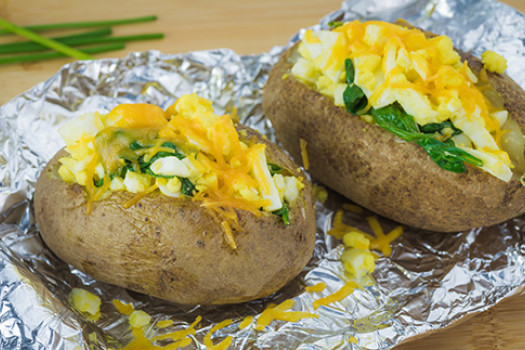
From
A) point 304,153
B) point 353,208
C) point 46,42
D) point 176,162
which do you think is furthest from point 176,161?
point 46,42

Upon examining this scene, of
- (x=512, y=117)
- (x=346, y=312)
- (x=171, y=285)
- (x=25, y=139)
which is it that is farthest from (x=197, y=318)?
(x=512, y=117)

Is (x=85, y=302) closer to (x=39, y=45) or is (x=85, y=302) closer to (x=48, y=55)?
(x=48, y=55)

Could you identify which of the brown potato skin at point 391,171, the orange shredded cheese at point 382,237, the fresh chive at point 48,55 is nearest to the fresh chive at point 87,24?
the fresh chive at point 48,55

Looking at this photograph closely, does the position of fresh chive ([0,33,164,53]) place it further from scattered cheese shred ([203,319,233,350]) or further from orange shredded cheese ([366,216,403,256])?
scattered cheese shred ([203,319,233,350])

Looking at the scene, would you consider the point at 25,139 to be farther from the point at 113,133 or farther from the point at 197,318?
the point at 197,318

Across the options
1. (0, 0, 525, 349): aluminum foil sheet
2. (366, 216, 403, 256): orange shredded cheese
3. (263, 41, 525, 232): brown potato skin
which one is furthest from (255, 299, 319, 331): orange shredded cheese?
(263, 41, 525, 232): brown potato skin

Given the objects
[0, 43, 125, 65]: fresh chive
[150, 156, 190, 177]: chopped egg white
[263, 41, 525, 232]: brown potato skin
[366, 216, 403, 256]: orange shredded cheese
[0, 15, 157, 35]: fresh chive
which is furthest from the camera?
[0, 15, 157, 35]: fresh chive
